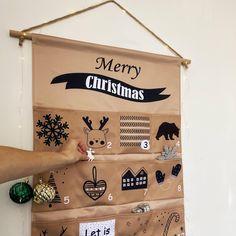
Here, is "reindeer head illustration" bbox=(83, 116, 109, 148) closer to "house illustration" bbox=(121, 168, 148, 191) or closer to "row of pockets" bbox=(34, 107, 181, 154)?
"row of pockets" bbox=(34, 107, 181, 154)

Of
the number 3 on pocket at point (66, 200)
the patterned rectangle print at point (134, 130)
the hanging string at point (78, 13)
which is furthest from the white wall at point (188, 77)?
the patterned rectangle print at point (134, 130)

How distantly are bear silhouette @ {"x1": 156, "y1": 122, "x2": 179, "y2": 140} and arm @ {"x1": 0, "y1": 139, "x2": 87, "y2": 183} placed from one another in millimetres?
368

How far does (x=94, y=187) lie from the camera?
46.1 inches

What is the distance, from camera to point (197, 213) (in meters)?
1.44

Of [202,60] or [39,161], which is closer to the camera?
[39,161]

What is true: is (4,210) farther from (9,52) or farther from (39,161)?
(9,52)

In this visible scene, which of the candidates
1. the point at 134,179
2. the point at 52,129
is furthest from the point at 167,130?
the point at 52,129

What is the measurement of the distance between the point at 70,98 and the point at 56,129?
129mm

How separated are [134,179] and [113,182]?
10 cm

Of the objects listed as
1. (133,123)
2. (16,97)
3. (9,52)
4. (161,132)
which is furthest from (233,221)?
(9,52)

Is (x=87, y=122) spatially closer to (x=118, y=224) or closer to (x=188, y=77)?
(x=118, y=224)

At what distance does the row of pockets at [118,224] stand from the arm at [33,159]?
0.21 m

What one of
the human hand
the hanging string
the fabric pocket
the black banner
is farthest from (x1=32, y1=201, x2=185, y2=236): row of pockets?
the hanging string

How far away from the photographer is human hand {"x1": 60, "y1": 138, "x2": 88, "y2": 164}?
107cm
